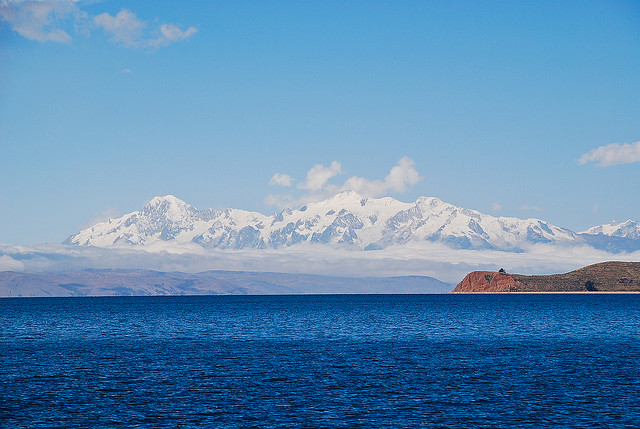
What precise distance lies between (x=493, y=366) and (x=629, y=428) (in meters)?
29.7

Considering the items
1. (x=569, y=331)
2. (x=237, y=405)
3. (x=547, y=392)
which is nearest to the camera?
(x=237, y=405)

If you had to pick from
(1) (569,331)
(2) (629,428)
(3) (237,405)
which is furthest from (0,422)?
(1) (569,331)

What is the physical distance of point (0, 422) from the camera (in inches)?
2062

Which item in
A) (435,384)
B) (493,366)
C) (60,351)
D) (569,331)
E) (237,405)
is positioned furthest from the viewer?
(569,331)

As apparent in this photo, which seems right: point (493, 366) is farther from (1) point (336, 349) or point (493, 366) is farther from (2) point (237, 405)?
(2) point (237, 405)

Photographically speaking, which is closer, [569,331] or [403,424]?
[403,424]

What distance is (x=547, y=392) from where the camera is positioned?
6366cm

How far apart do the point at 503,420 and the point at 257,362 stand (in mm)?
37335

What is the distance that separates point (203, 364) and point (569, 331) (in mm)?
74366

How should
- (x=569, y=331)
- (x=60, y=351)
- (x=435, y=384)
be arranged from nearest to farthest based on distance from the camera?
(x=435, y=384) → (x=60, y=351) → (x=569, y=331)

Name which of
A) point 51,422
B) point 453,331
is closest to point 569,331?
point 453,331

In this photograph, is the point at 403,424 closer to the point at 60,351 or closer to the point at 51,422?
the point at 51,422

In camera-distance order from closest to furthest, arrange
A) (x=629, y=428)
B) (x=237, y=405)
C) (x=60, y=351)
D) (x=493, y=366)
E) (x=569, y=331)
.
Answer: (x=629, y=428) → (x=237, y=405) → (x=493, y=366) → (x=60, y=351) → (x=569, y=331)

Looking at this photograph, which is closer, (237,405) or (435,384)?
(237,405)
